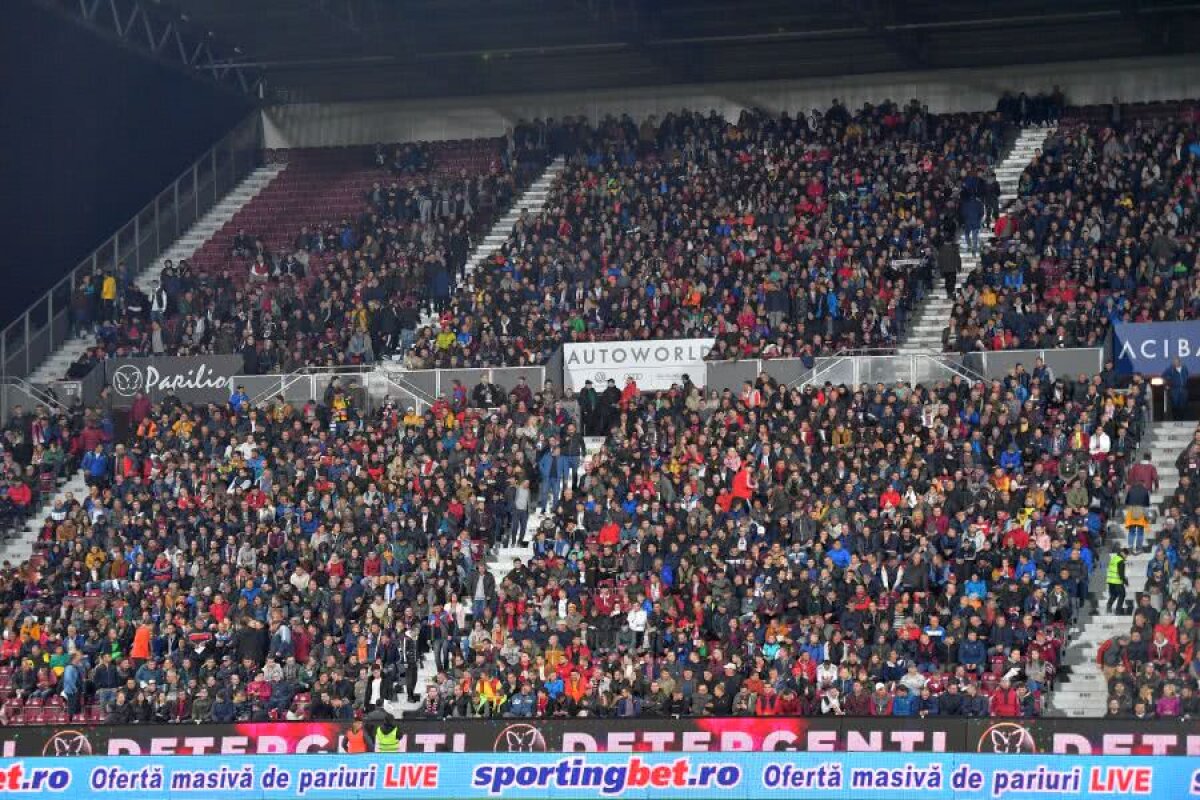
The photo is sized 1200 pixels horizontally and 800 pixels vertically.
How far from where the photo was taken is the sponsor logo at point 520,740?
88.5 feet

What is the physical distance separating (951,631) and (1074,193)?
1558 centimetres

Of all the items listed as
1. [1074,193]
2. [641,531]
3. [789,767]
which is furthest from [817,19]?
[789,767]

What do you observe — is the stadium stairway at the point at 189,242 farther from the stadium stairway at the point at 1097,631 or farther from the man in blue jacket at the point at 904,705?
the stadium stairway at the point at 1097,631

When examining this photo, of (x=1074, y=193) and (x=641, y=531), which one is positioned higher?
(x=1074, y=193)

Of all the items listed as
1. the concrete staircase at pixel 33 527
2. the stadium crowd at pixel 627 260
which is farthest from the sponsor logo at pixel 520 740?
the concrete staircase at pixel 33 527

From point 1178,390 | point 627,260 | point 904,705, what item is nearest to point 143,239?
point 627,260

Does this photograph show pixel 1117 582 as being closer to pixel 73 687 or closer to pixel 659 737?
pixel 659 737

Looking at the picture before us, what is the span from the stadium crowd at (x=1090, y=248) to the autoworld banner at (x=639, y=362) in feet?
15.5

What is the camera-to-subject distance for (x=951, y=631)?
94.5ft

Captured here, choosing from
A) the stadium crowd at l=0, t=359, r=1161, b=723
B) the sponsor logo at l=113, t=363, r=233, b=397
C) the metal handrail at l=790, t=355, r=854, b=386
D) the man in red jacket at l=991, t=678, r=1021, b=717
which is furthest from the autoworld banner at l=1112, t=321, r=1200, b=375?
the sponsor logo at l=113, t=363, r=233, b=397

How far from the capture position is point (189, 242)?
1980 inches

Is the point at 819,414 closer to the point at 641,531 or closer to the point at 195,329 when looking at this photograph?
the point at 641,531

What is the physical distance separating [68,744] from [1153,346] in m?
19.1

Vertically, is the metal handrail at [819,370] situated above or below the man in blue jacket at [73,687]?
above
